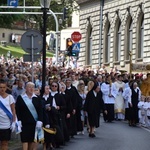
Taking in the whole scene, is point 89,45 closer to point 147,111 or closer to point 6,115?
point 147,111

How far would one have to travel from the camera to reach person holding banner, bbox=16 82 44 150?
709 inches

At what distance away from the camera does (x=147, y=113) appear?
3075 cm

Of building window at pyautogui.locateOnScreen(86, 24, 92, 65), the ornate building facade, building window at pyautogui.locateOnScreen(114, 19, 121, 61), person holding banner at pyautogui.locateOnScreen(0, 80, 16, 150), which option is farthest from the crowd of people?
building window at pyautogui.locateOnScreen(86, 24, 92, 65)

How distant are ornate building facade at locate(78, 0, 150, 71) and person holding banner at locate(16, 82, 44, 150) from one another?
30.0m

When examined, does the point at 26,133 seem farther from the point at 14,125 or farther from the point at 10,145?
the point at 10,145

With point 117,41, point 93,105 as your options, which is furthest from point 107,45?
point 93,105

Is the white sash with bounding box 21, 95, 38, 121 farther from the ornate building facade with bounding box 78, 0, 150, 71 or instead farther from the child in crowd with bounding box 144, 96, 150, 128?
the ornate building facade with bounding box 78, 0, 150, 71

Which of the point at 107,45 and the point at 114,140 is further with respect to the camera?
the point at 107,45

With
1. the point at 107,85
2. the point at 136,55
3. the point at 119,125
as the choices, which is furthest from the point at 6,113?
the point at 136,55

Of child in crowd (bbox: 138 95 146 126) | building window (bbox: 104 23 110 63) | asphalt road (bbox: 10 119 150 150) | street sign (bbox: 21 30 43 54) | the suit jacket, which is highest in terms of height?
building window (bbox: 104 23 110 63)

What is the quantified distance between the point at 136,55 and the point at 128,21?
3018mm

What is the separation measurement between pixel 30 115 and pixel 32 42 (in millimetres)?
6456

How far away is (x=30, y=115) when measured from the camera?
1809 cm

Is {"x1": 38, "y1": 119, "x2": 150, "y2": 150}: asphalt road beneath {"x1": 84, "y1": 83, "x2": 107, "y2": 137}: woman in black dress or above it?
beneath
